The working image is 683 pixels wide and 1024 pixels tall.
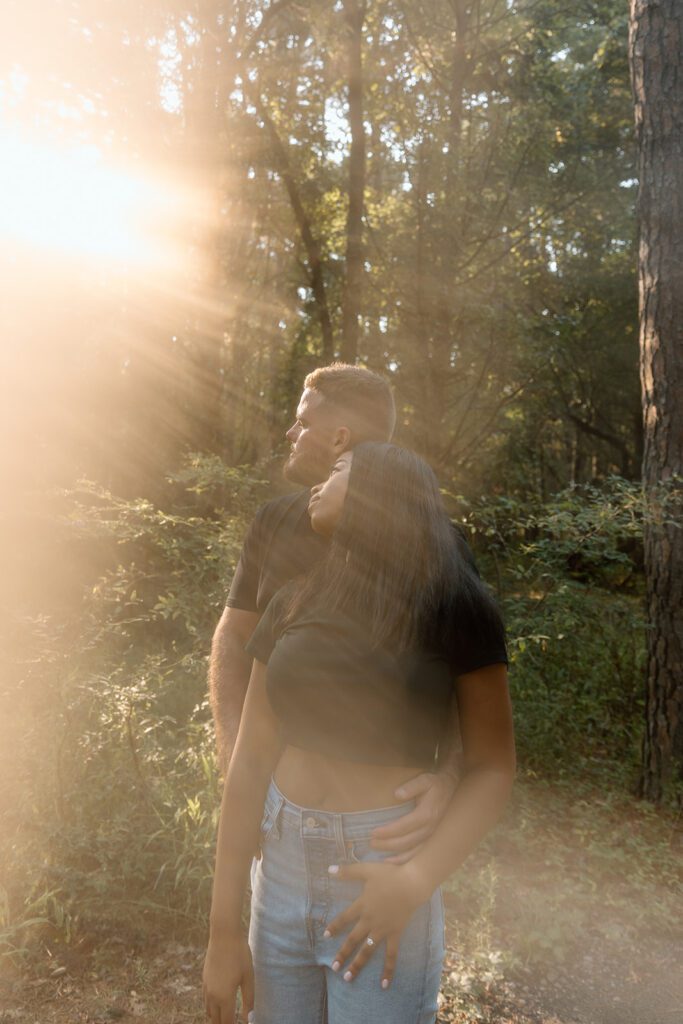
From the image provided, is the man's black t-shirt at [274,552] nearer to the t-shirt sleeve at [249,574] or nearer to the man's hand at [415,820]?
the t-shirt sleeve at [249,574]

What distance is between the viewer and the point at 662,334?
5469 mm

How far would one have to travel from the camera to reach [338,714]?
1.69 metres

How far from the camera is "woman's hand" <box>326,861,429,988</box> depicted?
1.62 m

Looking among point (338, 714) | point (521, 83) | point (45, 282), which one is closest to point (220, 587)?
point (338, 714)

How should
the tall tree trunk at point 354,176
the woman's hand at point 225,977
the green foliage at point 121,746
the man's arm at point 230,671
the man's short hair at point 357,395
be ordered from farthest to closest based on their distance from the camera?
the tall tree trunk at point 354,176
the green foliage at point 121,746
the man's short hair at point 357,395
the man's arm at point 230,671
the woman's hand at point 225,977

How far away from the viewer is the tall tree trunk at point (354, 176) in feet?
38.6

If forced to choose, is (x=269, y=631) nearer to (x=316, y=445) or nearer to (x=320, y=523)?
(x=320, y=523)

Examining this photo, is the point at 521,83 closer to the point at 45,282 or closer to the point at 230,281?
the point at 230,281

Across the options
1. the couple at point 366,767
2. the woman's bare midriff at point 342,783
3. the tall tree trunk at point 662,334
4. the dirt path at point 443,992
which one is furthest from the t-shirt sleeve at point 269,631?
A: the tall tree trunk at point 662,334

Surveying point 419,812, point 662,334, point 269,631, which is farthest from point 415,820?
A: point 662,334

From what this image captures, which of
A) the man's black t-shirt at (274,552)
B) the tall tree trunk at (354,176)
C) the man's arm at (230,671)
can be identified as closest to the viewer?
the man's black t-shirt at (274,552)

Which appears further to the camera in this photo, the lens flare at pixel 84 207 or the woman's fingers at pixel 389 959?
the lens flare at pixel 84 207

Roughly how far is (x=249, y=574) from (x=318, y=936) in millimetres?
902

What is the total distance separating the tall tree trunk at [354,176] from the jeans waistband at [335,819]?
33.6 feet
